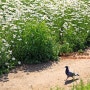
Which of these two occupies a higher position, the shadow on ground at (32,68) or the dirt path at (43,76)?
the shadow on ground at (32,68)

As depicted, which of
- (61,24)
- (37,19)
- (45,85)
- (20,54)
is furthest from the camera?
(61,24)

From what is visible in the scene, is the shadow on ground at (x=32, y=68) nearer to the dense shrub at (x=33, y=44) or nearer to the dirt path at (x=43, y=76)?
the dirt path at (x=43, y=76)

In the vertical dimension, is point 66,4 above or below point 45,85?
above

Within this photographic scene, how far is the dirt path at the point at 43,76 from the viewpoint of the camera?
9.92 m

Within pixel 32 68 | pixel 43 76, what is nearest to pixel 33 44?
pixel 32 68

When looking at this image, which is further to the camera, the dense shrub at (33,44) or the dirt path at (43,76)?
the dense shrub at (33,44)

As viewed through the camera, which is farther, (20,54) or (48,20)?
(48,20)

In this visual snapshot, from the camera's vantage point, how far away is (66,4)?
1392 centimetres

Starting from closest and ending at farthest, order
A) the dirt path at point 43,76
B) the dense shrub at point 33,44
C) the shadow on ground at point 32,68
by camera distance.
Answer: the dirt path at point 43,76, the shadow on ground at point 32,68, the dense shrub at point 33,44

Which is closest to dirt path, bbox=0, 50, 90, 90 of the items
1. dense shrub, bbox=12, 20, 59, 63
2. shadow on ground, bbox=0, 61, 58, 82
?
shadow on ground, bbox=0, 61, 58, 82

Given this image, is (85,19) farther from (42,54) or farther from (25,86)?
(25,86)

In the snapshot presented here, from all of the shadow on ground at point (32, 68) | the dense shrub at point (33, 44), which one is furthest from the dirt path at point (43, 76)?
the dense shrub at point (33, 44)

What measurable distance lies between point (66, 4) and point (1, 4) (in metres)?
2.08


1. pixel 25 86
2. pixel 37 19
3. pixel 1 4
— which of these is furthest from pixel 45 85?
pixel 1 4
